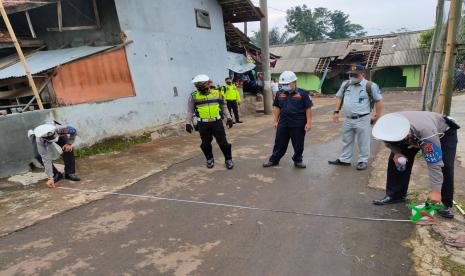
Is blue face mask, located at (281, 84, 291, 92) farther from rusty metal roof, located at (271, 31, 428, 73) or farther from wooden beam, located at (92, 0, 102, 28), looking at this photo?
rusty metal roof, located at (271, 31, 428, 73)

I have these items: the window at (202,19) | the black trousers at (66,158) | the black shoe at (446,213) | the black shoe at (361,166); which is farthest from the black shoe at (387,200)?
the window at (202,19)

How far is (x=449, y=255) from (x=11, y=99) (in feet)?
29.3

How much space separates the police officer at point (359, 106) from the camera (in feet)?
17.8

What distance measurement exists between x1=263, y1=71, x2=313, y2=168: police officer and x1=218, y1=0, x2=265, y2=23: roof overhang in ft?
25.5

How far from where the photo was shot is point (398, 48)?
26.9m

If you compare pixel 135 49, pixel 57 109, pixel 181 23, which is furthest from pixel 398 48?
pixel 57 109

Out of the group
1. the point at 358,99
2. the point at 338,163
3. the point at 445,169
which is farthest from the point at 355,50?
the point at 445,169

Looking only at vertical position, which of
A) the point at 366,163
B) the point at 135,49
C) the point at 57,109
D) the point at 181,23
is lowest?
the point at 366,163

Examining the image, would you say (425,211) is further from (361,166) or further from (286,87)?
(286,87)

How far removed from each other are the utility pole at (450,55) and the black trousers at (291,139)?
228 centimetres

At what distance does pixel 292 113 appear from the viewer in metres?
5.82

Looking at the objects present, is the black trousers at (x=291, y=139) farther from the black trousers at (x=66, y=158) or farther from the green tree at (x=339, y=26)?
the green tree at (x=339, y=26)

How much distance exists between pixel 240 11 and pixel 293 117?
898cm

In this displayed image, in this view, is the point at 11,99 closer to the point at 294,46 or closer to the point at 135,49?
the point at 135,49
